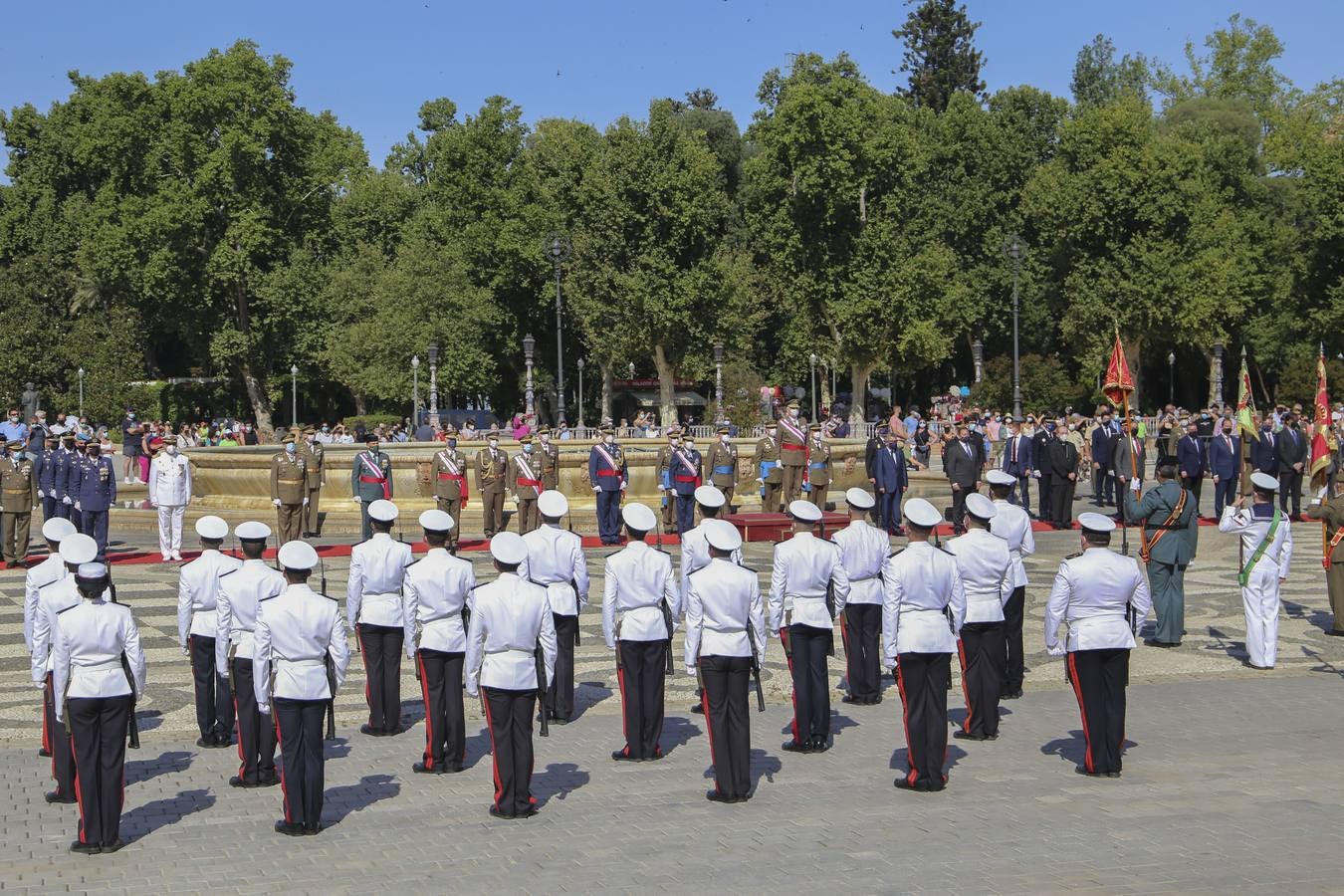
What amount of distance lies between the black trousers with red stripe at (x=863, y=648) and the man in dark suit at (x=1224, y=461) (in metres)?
17.4

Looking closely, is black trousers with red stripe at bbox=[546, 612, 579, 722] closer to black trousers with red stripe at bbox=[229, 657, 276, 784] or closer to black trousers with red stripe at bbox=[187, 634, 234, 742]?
black trousers with red stripe at bbox=[187, 634, 234, 742]

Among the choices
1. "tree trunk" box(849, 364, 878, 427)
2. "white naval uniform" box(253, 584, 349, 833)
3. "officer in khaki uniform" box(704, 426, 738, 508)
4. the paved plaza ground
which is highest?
"tree trunk" box(849, 364, 878, 427)

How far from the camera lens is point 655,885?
862 centimetres

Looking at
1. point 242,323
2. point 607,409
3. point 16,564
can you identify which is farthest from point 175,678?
point 242,323

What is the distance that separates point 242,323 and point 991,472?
6296 cm

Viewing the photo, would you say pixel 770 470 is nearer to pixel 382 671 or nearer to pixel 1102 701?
pixel 382 671

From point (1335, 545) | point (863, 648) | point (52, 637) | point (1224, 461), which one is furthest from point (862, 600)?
point (1224, 461)

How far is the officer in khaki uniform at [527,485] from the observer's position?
27000mm

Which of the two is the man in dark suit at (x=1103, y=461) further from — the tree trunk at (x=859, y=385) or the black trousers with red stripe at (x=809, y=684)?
the tree trunk at (x=859, y=385)

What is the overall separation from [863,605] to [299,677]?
5428 mm

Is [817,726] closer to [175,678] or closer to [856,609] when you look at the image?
[856,609]

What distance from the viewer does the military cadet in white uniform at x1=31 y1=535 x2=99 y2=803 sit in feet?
33.3

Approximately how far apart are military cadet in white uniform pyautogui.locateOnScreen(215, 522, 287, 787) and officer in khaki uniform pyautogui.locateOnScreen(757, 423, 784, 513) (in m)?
→ 18.2

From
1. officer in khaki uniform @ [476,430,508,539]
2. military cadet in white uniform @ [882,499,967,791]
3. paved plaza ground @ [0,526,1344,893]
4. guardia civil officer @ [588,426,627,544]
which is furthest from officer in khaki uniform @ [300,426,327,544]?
military cadet in white uniform @ [882,499,967,791]
